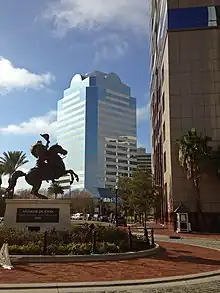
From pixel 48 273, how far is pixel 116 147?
17217 cm

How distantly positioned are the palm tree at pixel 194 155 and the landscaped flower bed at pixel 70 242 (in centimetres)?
2280

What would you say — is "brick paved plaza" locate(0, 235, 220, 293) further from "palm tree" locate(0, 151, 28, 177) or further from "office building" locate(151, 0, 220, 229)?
"palm tree" locate(0, 151, 28, 177)

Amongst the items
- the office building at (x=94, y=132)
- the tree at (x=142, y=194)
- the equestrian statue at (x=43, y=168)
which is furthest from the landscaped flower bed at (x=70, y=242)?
the office building at (x=94, y=132)

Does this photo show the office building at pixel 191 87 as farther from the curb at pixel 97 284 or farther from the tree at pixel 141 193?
the curb at pixel 97 284

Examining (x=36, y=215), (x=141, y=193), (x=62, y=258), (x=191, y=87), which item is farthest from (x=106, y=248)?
(x=191, y=87)

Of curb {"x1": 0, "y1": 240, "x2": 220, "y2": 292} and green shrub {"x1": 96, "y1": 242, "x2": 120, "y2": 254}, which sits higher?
green shrub {"x1": 96, "y1": 242, "x2": 120, "y2": 254}

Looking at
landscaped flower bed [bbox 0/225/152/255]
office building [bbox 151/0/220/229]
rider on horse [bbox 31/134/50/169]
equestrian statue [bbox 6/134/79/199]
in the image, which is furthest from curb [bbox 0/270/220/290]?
office building [bbox 151/0/220/229]

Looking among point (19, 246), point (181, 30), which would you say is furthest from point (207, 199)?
point (19, 246)

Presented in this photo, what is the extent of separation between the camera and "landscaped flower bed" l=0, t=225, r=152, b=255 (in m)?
17.4

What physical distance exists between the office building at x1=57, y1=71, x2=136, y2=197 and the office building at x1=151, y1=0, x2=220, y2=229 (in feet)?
405

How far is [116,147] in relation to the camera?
186m

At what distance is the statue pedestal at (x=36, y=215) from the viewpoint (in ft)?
74.8

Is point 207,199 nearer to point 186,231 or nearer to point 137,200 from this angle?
point 186,231

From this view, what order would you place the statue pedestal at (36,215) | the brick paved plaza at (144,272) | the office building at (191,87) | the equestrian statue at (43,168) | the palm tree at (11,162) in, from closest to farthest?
1. the brick paved plaza at (144,272)
2. the statue pedestal at (36,215)
3. the equestrian statue at (43,168)
4. the office building at (191,87)
5. the palm tree at (11,162)
